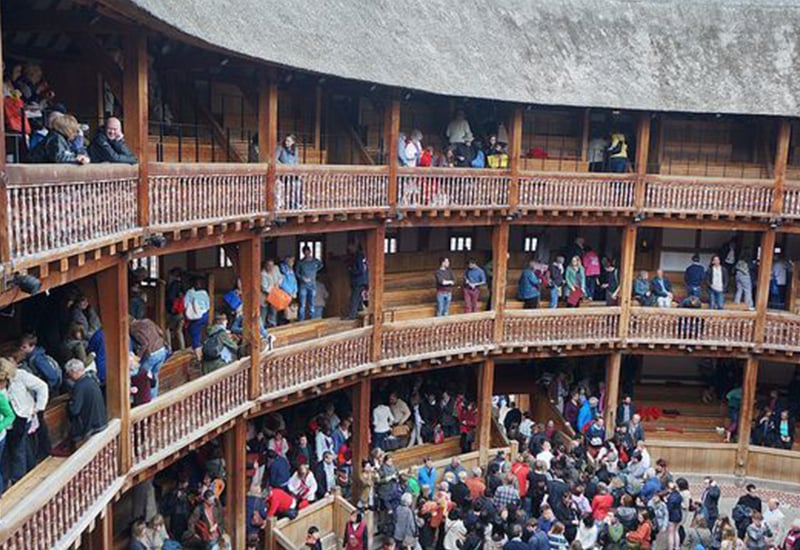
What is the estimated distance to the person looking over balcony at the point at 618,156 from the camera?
81.8ft

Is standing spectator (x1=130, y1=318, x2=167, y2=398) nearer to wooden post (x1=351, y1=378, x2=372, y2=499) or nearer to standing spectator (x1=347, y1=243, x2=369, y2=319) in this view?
wooden post (x1=351, y1=378, x2=372, y2=499)

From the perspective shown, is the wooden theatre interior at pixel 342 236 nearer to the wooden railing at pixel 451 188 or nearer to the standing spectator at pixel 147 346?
the wooden railing at pixel 451 188

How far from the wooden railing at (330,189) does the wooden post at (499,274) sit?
13.8ft

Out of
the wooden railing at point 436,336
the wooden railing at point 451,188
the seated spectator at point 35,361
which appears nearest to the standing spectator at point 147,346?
the seated spectator at point 35,361

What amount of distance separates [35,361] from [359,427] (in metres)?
11.4

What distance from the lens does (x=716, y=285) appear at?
24953 millimetres

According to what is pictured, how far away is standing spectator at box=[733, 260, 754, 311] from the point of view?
83.6 ft

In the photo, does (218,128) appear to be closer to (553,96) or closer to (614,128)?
(553,96)

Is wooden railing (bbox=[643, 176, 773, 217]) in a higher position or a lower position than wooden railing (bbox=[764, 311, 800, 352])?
higher

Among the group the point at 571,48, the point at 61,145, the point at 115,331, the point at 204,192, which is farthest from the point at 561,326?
the point at 61,145

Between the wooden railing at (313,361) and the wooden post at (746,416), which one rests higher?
the wooden railing at (313,361)

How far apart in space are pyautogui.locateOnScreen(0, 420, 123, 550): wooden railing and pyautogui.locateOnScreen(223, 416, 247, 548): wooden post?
17.2ft

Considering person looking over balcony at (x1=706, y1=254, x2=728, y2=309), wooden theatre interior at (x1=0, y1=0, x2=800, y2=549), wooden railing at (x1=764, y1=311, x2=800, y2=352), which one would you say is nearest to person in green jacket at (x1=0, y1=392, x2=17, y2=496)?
wooden theatre interior at (x1=0, y1=0, x2=800, y2=549)

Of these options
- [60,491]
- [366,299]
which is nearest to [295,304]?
[366,299]
